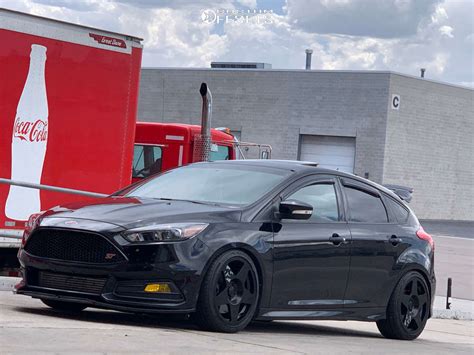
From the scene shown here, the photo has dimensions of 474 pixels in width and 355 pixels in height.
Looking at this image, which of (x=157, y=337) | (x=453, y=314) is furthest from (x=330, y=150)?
(x=157, y=337)

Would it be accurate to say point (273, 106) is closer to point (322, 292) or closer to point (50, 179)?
point (50, 179)

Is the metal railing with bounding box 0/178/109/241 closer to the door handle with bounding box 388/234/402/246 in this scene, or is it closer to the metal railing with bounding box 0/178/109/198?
the metal railing with bounding box 0/178/109/198

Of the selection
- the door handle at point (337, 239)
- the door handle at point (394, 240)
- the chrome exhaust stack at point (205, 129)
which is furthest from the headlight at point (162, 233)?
the chrome exhaust stack at point (205, 129)

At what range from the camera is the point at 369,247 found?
34.3 ft

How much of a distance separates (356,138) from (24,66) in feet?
111

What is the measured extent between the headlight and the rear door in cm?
200

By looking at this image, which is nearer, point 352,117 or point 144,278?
point 144,278

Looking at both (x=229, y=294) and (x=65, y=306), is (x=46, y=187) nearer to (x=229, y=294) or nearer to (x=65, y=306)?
(x=65, y=306)

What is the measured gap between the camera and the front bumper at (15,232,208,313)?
8.71 metres

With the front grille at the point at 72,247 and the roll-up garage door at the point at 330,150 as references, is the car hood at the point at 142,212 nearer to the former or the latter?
the front grille at the point at 72,247

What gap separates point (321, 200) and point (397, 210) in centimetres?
124

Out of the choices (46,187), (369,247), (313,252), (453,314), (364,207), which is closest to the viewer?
(313,252)

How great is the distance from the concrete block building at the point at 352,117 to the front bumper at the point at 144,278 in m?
36.9

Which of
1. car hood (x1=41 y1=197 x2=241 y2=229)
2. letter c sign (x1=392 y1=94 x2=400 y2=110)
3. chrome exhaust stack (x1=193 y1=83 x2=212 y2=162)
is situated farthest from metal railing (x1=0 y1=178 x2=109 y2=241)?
letter c sign (x1=392 y1=94 x2=400 y2=110)
